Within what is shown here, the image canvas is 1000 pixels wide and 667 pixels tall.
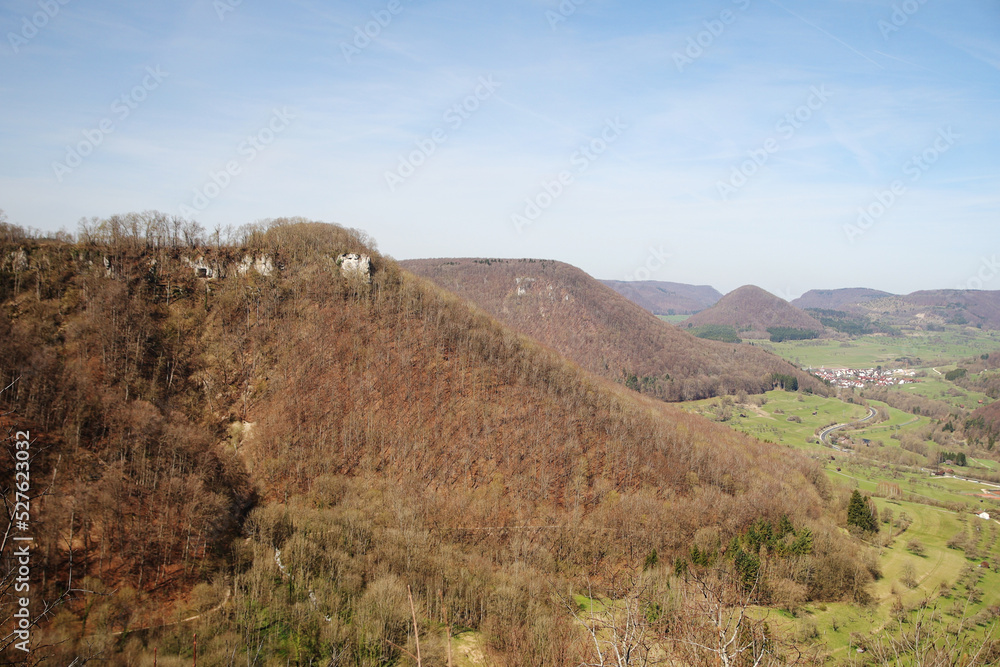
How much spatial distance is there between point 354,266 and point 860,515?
238 feet

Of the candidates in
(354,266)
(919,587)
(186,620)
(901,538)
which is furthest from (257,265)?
(901,538)

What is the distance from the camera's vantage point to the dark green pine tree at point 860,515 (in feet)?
198

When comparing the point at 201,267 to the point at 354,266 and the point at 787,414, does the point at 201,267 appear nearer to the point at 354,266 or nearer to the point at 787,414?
the point at 354,266

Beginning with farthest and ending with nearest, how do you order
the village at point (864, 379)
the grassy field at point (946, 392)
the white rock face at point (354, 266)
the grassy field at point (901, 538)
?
the village at point (864, 379) → the grassy field at point (946, 392) → the white rock face at point (354, 266) → the grassy field at point (901, 538)

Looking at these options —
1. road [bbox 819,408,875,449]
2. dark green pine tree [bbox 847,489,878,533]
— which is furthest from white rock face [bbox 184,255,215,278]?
road [bbox 819,408,875,449]

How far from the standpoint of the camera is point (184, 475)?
39.7 m

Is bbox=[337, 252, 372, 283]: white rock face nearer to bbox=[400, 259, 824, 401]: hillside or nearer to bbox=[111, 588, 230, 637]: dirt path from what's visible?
bbox=[111, 588, 230, 637]: dirt path

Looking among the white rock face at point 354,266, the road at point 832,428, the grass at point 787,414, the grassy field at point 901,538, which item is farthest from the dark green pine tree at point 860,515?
the white rock face at point 354,266

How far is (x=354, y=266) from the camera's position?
67625mm

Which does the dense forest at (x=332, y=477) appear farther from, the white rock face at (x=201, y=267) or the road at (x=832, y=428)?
the road at (x=832, y=428)

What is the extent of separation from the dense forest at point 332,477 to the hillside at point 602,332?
74816 millimetres

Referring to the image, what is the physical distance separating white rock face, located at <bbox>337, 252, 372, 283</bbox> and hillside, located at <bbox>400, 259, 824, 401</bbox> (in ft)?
257

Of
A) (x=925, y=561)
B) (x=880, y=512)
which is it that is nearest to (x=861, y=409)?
(x=880, y=512)

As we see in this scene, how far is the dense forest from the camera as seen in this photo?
3169 cm
